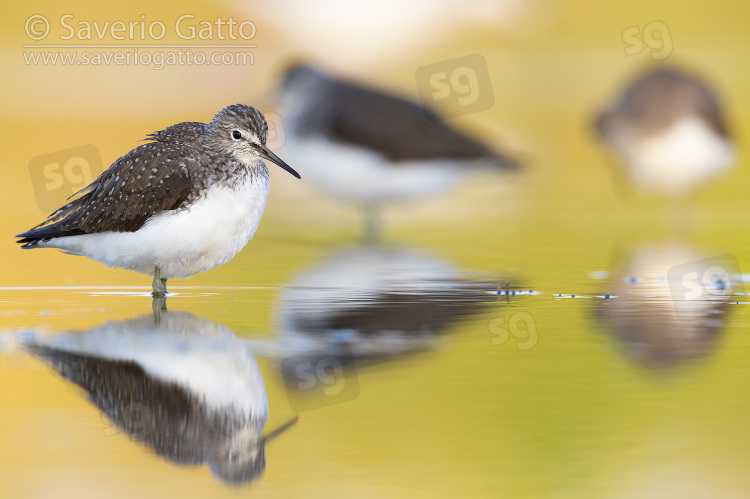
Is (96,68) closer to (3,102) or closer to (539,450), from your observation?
(3,102)

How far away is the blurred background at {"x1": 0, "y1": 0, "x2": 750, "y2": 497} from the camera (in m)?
4.05

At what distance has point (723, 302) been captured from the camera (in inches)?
276

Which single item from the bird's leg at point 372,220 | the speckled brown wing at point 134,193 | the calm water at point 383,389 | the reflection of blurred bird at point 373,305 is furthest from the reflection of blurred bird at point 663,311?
the bird's leg at point 372,220

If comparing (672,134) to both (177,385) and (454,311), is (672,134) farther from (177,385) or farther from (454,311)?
(177,385)

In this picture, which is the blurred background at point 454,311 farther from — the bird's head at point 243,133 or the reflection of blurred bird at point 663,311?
the bird's head at point 243,133

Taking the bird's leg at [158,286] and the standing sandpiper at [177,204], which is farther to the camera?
the bird's leg at [158,286]

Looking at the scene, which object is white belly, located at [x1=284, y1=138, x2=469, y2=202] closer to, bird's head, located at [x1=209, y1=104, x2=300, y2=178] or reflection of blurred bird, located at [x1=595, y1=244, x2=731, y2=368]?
reflection of blurred bird, located at [x1=595, y1=244, x2=731, y2=368]

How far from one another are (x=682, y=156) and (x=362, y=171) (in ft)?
10.7

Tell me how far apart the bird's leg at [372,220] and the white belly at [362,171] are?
6.2 inches

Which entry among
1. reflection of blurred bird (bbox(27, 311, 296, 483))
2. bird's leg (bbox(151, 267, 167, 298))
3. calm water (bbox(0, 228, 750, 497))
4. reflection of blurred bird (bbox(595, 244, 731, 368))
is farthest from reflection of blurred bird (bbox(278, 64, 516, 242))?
reflection of blurred bird (bbox(27, 311, 296, 483))

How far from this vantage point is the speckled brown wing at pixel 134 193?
6.91 metres

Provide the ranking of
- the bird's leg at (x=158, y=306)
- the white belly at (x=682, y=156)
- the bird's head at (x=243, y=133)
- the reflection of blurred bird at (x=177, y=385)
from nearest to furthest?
the reflection of blurred bird at (x=177, y=385) < the bird's leg at (x=158, y=306) < the bird's head at (x=243, y=133) < the white belly at (x=682, y=156)

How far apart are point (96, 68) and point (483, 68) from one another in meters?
6.99

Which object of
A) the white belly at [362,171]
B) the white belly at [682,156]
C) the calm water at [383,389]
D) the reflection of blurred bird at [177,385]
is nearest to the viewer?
the calm water at [383,389]
